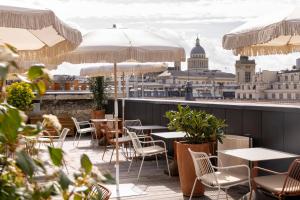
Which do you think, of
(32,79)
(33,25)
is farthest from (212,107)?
(32,79)

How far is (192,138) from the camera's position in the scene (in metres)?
5.74

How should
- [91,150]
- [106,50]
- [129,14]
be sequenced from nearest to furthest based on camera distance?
[106,50] < [91,150] < [129,14]

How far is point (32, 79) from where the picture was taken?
1056 millimetres

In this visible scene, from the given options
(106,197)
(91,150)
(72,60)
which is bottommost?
(91,150)

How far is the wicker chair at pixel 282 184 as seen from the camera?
13.1 ft

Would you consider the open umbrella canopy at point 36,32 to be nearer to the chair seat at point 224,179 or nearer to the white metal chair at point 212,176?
the white metal chair at point 212,176

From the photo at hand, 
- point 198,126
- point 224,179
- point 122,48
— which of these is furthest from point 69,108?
point 224,179

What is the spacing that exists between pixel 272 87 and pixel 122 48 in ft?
268

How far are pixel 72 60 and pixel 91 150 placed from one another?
4726 millimetres

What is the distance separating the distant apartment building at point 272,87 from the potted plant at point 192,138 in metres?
62.7

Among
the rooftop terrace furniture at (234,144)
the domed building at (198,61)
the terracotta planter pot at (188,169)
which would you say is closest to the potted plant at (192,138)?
the terracotta planter pot at (188,169)

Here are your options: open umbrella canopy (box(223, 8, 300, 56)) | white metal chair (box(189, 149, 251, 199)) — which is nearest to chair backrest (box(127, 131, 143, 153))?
white metal chair (box(189, 149, 251, 199))

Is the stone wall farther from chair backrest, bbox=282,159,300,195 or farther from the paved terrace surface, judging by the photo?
chair backrest, bbox=282,159,300,195

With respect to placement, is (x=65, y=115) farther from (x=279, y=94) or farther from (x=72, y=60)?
(x=279, y=94)
